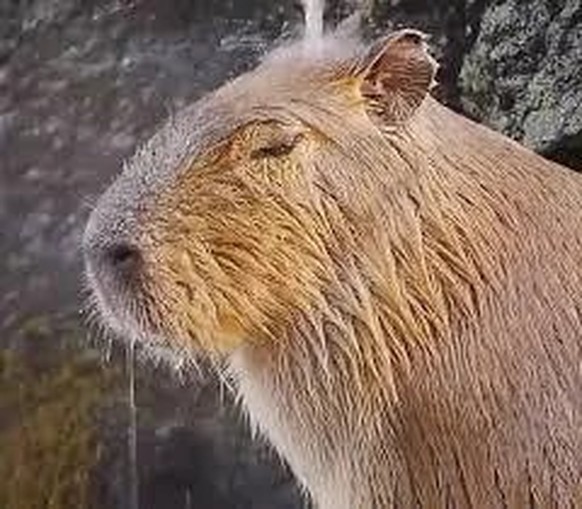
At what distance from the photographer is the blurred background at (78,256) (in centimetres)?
454

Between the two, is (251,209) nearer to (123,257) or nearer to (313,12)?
(123,257)

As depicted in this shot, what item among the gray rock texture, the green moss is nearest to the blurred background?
the green moss

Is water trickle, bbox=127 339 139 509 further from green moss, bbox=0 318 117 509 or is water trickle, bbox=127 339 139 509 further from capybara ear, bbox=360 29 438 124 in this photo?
capybara ear, bbox=360 29 438 124

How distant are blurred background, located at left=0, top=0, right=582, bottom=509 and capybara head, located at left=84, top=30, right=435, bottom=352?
1.79 metres

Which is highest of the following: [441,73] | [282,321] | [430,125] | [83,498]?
[430,125]

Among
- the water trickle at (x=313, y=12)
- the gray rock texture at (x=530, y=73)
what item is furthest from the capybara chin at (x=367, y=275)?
the water trickle at (x=313, y=12)

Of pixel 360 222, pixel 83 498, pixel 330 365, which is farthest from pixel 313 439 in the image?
pixel 83 498

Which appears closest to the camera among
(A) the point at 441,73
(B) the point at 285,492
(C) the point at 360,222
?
(C) the point at 360,222

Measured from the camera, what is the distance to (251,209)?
2.53 metres

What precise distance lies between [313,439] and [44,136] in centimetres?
224

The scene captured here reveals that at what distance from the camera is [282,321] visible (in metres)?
2.56

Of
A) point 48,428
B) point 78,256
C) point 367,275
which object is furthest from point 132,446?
point 367,275

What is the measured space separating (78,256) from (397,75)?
2175mm

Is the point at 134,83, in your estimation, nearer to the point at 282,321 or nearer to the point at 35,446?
the point at 35,446
